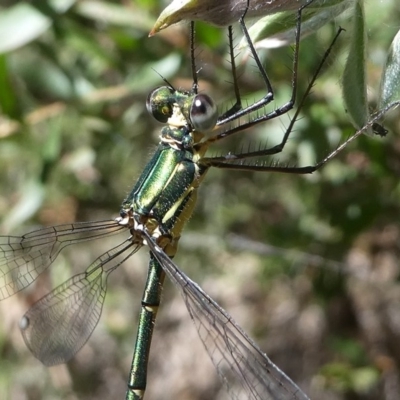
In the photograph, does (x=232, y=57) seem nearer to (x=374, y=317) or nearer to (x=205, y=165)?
(x=205, y=165)

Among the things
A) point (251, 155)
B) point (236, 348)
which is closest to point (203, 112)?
point (251, 155)

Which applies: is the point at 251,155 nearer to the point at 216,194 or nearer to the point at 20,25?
the point at 20,25

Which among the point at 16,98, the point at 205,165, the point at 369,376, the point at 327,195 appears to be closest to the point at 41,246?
the point at 16,98

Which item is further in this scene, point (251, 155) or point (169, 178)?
point (169, 178)

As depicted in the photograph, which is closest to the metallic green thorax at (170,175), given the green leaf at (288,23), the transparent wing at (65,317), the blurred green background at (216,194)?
the blurred green background at (216,194)

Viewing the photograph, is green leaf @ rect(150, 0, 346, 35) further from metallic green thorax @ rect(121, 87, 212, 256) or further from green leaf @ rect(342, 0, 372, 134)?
metallic green thorax @ rect(121, 87, 212, 256)

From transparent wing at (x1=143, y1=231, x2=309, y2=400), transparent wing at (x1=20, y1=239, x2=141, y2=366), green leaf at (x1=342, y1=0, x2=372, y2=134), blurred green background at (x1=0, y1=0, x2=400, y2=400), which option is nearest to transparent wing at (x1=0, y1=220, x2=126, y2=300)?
transparent wing at (x1=20, y1=239, x2=141, y2=366)

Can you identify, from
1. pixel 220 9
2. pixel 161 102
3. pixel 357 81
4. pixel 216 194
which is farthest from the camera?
pixel 216 194
